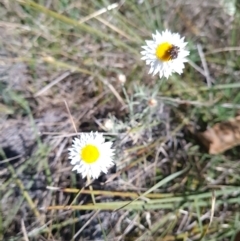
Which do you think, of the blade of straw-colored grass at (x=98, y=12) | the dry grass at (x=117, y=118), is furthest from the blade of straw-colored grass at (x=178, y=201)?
the blade of straw-colored grass at (x=98, y=12)

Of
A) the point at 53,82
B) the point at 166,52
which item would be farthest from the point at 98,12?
the point at 166,52

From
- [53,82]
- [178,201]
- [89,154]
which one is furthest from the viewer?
[53,82]

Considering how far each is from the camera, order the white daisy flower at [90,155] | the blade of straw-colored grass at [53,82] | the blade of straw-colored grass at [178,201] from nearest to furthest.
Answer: the white daisy flower at [90,155] < the blade of straw-colored grass at [178,201] < the blade of straw-colored grass at [53,82]

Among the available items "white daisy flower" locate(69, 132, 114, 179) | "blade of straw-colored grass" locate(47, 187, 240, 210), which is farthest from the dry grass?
"white daisy flower" locate(69, 132, 114, 179)

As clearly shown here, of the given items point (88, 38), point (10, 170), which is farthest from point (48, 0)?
point (10, 170)

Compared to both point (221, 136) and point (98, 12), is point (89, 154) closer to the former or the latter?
point (221, 136)

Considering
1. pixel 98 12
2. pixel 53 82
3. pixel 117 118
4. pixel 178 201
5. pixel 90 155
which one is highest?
pixel 98 12

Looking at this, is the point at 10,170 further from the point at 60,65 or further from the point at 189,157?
the point at 189,157

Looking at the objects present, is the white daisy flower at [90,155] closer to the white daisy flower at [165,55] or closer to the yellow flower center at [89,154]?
the yellow flower center at [89,154]
